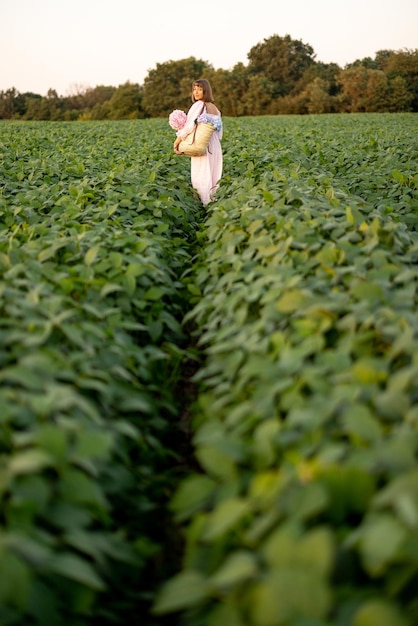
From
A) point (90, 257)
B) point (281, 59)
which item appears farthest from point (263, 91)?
point (90, 257)

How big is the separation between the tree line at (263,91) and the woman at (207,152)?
1340 inches

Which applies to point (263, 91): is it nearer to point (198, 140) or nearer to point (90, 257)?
point (198, 140)

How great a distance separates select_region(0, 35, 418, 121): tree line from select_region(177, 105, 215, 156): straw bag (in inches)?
1351

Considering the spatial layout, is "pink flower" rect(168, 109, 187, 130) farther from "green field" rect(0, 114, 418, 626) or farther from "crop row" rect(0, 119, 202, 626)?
"green field" rect(0, 114, 418, 626)

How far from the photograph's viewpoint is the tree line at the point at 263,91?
125 feet

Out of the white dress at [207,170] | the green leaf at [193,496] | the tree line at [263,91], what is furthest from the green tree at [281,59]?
the green leaf at [193,496]

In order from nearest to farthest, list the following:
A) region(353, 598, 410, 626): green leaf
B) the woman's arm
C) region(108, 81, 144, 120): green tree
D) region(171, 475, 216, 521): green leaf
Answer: region(353, 598, 410, 626): green leaf, region(171, 475, 216, 521): green leaf, the woman's arm, region(108, 81, 144, 120): green tree

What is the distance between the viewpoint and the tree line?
3819 centimetres

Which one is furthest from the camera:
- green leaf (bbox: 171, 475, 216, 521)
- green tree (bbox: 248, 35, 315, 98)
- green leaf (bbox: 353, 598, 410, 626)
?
green tree (bbox: 248, 35, 315, 98)

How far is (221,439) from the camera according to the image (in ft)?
5.60

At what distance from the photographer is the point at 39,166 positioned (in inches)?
288

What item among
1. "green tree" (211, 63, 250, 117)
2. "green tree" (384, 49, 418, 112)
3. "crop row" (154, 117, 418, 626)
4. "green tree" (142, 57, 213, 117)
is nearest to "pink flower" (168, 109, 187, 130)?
"crop row" (154, 117, 418, 626)

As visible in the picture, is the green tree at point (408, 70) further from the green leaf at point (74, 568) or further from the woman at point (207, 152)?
the green leaf at point (74, 568)

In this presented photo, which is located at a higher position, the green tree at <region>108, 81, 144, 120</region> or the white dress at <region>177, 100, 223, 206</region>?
the green tree at <region>108, 81, 144, 120</region>
